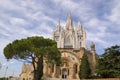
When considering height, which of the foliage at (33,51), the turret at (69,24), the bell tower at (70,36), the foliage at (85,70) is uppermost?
the turret at (69,24)

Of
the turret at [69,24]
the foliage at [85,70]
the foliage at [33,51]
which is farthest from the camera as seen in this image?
the turret at [69,24]

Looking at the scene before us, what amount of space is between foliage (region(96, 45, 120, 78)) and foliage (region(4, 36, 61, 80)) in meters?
8.11

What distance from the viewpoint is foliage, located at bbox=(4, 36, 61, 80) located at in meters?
33.5

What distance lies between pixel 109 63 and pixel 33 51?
42.9ft

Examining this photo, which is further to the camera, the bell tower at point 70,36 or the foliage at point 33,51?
the bell tower at point 70,36

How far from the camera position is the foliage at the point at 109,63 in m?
35.5

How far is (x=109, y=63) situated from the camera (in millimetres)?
36812

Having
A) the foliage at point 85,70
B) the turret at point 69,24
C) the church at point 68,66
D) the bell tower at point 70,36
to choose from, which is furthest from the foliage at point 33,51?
the turret at point 69,24

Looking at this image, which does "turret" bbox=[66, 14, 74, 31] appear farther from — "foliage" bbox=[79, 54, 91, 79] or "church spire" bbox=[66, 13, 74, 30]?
"foliage" bbox=[79, 54, 91, 79]

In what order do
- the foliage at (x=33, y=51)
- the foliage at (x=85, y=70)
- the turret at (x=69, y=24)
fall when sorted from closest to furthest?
1. the foliage at (x=33, y=51)
2. the foliage at (x=85, y=70)
3. the turret at (x=69, y=24)

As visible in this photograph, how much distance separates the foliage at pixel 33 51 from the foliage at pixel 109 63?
8.11 m

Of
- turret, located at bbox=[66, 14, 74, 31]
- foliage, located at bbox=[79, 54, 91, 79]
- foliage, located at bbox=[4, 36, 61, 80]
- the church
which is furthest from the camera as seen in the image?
turret, located at bbox=[66, 14, 74, 31]

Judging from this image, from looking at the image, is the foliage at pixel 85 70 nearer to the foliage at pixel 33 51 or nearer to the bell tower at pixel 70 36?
the foliage at pixel 33 51

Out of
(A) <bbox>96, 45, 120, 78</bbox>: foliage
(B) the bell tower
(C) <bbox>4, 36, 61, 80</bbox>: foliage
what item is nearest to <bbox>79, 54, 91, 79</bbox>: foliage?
(A) <bbox>96, 45, 120, 78</bbox>: foliage
